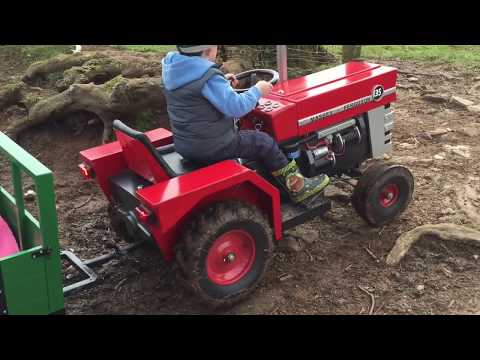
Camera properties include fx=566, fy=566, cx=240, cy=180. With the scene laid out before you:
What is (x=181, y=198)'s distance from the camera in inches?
117

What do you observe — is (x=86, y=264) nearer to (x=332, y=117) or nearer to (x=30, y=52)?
(x=332, y=117)

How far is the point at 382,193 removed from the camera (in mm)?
4109

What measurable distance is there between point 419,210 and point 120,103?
2880 mm

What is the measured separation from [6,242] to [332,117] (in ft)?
7.33

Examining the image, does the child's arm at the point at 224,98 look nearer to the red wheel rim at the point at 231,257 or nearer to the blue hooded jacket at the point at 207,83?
the blue hooded jacket at the point at 207,83

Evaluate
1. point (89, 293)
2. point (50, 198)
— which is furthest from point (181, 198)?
point (89, 293)

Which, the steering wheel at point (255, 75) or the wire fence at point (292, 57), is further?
the wire fence at point (292, 57)

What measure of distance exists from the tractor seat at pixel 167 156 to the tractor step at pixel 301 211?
0.66 metres

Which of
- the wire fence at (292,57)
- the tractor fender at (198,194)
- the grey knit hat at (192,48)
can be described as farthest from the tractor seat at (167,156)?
the wire fence at (292,57)

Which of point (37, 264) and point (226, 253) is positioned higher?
point (37, 264)

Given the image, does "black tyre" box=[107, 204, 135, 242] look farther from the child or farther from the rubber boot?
the rubber boot

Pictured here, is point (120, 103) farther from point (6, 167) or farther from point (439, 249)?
point (439, 249)

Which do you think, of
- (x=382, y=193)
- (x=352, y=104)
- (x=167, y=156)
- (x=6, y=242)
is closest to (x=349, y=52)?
(x=352, y=104)

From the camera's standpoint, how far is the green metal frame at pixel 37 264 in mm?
2703
